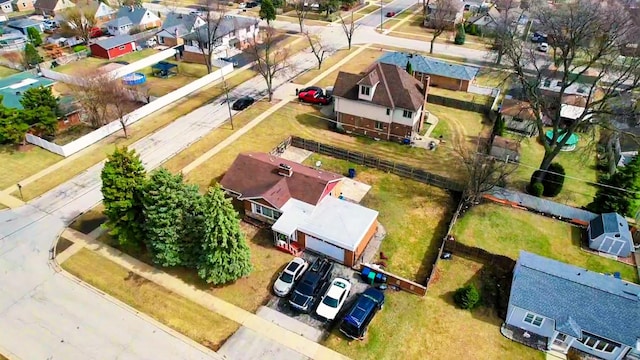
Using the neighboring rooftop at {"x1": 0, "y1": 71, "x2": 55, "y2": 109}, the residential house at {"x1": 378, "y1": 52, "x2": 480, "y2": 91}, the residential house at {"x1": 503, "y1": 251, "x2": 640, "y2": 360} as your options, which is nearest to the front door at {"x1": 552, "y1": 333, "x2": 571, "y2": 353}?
the residential house at {"x1": 503, "y1": 251, "x2": 640, "y2": 360}

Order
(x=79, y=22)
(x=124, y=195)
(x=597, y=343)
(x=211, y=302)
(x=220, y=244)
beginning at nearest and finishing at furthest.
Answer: (x=597, y=343) → (x=220, y=244) → (x=211, y=302) → (x=124, y=195) → (x=79, y=22)

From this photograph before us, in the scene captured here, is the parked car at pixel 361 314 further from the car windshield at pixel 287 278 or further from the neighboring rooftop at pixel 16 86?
the neighboring rooftop at pixel 16 86

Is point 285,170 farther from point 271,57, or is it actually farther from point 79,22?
point 79,22

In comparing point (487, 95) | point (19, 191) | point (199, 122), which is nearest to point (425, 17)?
point (487, 95)

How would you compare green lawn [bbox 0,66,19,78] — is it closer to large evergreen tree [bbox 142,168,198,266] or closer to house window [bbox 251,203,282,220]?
large evergreen tree [bbox 142,168,198,266]

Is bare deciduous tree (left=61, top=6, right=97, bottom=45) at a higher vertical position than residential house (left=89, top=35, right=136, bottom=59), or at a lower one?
higher

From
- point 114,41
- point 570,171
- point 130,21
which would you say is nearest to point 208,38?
point 114,41

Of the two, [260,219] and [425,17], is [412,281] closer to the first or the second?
[260,219]
